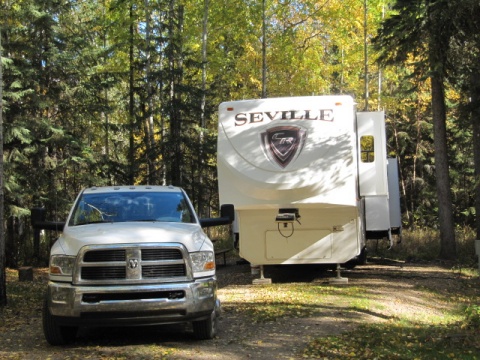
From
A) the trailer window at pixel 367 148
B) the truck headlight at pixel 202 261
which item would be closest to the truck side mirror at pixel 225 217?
the truck headlight at pixel 202 261

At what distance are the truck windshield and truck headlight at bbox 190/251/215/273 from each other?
1002mm

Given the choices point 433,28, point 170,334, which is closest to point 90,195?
point 170,334

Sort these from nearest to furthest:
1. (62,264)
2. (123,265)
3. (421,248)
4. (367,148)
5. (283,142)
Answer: (123,265) < (62,264) < (283,142) < (367,148) < (421,248)

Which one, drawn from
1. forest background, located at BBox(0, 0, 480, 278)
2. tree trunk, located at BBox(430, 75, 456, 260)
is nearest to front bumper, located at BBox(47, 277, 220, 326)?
forest background, located at BBox(0, 0, 480, 278)

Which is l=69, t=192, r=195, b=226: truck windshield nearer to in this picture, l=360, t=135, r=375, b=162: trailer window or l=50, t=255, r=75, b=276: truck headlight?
l=50, t=255, r=75, b=276: truck headlight

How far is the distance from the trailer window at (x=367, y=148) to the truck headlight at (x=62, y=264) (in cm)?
814

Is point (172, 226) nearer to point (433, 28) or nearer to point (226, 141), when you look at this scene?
point (226, 141)

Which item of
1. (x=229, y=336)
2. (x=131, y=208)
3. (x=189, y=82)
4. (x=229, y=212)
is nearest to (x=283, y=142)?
(x=229, y=212)

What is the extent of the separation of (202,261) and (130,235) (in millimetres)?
939

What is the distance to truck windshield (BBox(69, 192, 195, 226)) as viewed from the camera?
825cm

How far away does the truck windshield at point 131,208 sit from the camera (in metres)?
8.25

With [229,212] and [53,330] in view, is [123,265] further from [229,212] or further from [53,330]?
[229,212]

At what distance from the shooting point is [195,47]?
3178 cm

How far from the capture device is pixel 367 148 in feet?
46.5
